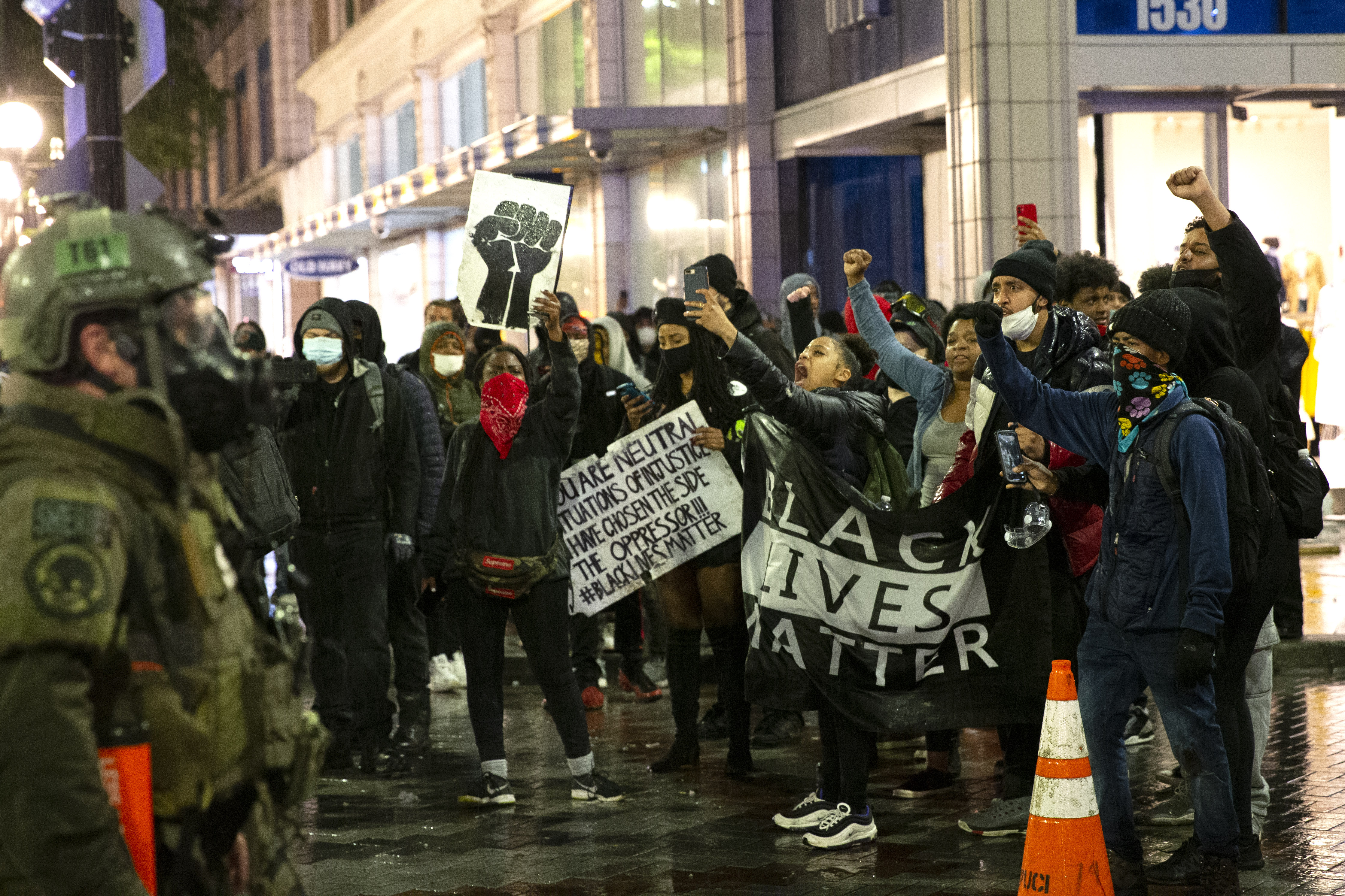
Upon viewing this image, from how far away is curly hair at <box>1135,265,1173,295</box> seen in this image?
25.7ft

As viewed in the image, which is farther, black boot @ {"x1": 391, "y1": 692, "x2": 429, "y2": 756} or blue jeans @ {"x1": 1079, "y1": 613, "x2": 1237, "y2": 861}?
black boot @ {"x1": 391, "y1": 692, "x2": 429, "y2": 756}

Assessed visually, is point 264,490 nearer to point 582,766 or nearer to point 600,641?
point 582,766

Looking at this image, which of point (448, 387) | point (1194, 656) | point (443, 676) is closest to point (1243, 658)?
point (1194, 656)

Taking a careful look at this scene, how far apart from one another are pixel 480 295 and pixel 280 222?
45.7 m

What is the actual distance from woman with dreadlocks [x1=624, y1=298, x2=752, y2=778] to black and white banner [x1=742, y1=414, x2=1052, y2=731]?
92 cm

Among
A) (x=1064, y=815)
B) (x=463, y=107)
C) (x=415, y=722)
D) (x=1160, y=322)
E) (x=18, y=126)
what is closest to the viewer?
(x=1064, y=815)

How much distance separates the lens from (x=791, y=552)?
22.1 feet

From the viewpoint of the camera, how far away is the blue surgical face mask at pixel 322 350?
26.2 feet

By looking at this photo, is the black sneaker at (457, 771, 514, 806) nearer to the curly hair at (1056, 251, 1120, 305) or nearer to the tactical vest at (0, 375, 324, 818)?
the curly hair at (1056, 251, 1120, 305)

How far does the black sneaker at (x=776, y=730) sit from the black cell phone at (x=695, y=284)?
2.66m

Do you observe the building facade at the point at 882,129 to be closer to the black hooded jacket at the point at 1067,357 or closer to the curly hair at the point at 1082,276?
the curly hair at the point at 1082,276

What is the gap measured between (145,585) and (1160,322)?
3.75 meters

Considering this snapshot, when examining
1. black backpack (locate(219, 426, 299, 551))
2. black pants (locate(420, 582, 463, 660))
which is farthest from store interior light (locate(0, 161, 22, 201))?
black backpack (locate(219, 426, 299, 551))

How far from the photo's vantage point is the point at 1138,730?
8094 millimetres
